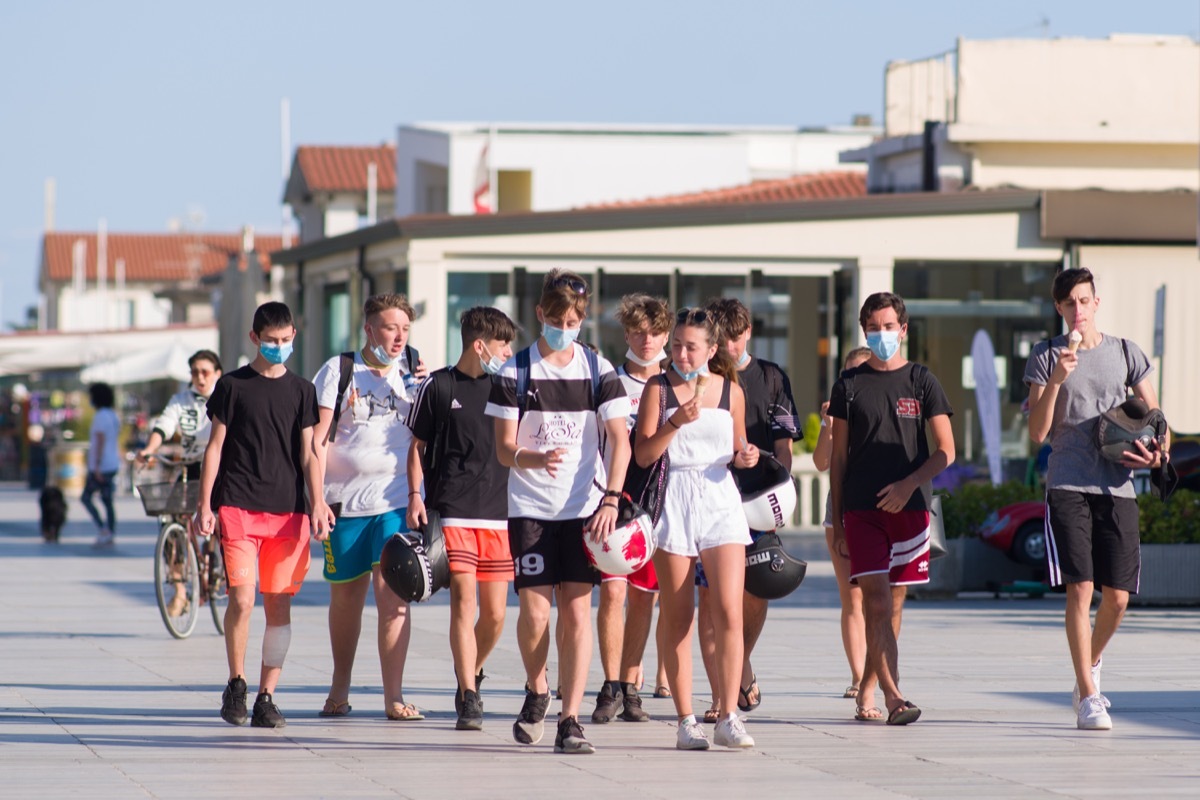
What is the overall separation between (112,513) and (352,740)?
598 inches

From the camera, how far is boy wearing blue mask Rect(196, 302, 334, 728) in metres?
8.90

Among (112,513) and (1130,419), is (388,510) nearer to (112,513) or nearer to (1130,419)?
(1130,419)

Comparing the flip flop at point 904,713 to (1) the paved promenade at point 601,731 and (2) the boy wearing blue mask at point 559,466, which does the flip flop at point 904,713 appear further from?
(2) the boy wearing blue mask at point 559,466

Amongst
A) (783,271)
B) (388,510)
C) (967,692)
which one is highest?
(783,271)

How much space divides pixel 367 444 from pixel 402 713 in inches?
48.5

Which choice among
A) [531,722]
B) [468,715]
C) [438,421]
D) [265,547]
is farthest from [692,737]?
[265,547]

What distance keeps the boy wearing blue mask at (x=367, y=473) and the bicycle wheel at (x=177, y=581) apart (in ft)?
14.1

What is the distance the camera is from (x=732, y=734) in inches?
316

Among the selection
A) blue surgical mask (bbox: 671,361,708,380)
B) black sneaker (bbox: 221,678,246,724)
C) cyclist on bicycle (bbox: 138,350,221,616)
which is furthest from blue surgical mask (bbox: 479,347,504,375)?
cyclist on bicycle (bbox: 138,350,221,616)

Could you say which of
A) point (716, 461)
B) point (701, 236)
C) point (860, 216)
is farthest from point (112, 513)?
point (716, 461)

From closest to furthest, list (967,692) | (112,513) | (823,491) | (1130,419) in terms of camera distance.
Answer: (1130,419)
(967,692)
(112,513)
(823,491)

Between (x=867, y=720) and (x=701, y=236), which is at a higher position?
(x=701, y=236)

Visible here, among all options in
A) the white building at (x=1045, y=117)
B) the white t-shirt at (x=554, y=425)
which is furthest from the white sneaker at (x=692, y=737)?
the white building at (x=1045, y=117)

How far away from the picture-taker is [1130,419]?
8680 mm
